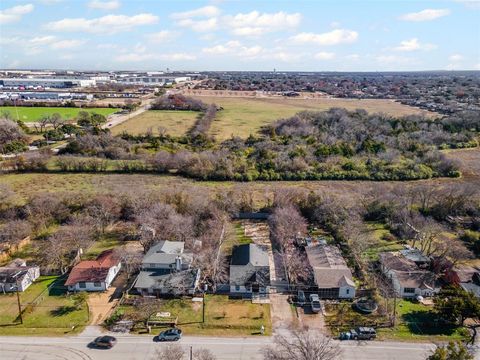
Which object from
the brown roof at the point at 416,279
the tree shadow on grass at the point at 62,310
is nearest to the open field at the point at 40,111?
the tree shadow on grass at the point at 62,310

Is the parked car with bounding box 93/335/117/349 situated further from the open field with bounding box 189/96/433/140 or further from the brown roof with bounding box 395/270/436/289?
the open field with bounding box 189/96/433/140

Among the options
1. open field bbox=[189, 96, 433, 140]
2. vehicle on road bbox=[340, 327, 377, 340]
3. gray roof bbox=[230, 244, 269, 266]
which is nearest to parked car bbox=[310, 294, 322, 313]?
vehicle on road bbox=[340, 327, 377, 340]

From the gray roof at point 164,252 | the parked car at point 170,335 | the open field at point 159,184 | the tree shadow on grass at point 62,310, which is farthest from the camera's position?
the open field at point 159,184

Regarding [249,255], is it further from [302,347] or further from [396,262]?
[302,347]

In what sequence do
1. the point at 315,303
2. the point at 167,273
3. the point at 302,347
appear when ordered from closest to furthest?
1. the point at 302,347
2. the point at 315,303
3. the point at 167,273

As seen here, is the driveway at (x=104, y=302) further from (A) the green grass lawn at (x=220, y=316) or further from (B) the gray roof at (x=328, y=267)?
(B) the gray roof at (x=328, y=267)

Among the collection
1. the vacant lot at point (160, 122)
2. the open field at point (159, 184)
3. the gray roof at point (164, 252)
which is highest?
the vacant lot at point (160, 122)

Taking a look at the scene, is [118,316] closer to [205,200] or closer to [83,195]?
[205,200]

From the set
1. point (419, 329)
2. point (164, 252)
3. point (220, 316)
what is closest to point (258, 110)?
point (164, 252)
